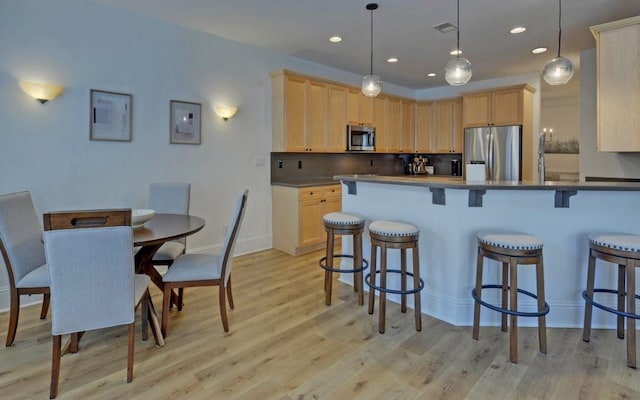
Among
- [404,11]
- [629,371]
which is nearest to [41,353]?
[629,371]

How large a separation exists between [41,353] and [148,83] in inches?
103

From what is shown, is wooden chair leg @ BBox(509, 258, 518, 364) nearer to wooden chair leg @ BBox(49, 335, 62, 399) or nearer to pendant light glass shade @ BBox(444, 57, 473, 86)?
pendant light glass shade @ BBox(444, 57, 473, 86)

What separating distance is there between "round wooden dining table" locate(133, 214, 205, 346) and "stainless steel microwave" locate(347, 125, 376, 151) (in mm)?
3273

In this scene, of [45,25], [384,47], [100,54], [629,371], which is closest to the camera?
[629,371]

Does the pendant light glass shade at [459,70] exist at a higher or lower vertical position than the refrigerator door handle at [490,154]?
higher

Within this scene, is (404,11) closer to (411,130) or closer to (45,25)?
(45,25)

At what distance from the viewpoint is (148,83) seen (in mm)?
3664

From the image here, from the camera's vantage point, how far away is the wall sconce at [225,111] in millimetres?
4215

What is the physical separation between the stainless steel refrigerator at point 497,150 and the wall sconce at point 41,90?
18.8ft

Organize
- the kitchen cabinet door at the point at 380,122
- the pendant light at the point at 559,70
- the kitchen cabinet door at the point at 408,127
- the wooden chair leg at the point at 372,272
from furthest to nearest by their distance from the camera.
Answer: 1. the kitchen cabinet door at the point at 408,127
2. the kitchen cabinet door at the point at 380,122
3. the pendant light at the point at 559,70
4. the wooden chair leg at the point at 372,272

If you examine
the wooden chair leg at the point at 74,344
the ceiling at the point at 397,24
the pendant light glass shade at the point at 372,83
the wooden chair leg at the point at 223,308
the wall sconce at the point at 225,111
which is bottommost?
the wooden chair leg at the point at 74,344

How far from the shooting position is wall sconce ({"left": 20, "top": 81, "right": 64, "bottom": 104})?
2936mm

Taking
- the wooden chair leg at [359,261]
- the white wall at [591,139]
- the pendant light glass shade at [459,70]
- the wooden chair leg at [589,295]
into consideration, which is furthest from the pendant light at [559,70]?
the white wall at [591,139]

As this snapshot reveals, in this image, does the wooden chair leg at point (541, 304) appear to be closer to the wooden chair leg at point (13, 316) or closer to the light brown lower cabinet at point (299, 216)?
the light brown lower cabinet at point (299, 216)
